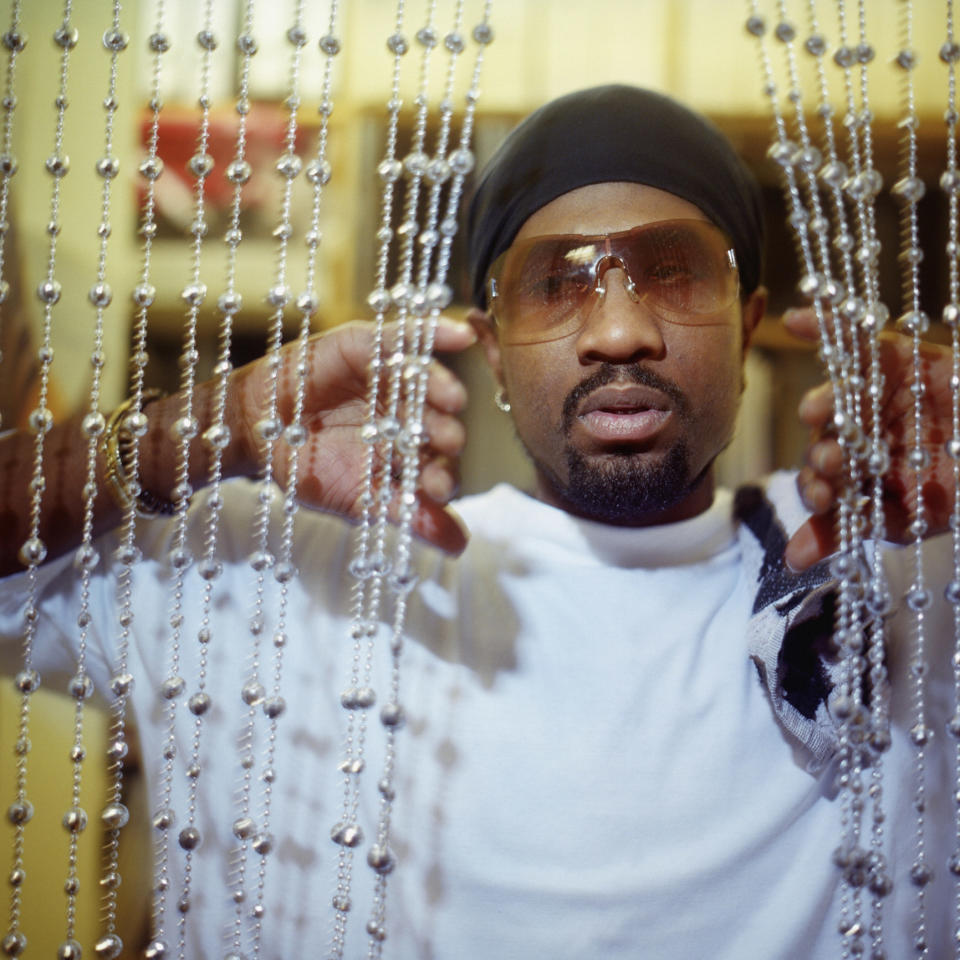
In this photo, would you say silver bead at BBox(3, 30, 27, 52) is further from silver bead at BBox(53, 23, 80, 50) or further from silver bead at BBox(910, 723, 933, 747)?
silver bead at BBox(910, 723, 933, 747)

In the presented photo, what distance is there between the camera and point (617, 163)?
93 cm

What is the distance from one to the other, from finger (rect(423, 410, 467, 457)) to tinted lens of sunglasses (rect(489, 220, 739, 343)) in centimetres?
19

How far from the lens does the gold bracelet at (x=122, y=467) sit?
2.67ft

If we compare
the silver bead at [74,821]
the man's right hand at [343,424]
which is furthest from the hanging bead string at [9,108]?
the silver bead at [74,821]

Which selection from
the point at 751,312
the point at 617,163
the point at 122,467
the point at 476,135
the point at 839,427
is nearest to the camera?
the point at 839,427

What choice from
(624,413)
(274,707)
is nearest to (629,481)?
(624,413)

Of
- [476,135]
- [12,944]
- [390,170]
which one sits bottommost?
[12,944]

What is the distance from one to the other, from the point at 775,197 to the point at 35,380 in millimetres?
1210

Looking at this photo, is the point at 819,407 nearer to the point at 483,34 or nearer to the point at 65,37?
the point at 483,34

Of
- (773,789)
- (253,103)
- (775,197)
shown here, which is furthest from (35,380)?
(775,197)

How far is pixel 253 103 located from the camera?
155 cm

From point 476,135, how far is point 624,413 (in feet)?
2.68

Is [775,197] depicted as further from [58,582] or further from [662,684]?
[58,582]

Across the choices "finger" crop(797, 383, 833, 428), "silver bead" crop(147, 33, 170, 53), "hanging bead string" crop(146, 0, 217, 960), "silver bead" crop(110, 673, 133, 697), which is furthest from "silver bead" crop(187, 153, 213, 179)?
"finger" crop(797, 383, 833, 428)
